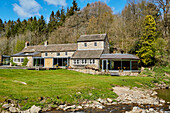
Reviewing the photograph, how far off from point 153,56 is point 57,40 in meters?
36.8

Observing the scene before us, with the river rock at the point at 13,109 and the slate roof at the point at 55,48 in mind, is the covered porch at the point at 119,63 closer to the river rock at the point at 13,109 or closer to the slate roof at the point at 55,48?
the slate roof at the point at 55,48

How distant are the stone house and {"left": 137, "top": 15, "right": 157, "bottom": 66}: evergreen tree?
3.06m

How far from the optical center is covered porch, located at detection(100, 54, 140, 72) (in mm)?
30573

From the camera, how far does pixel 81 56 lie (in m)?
35.2

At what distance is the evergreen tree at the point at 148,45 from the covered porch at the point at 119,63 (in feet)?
7.62

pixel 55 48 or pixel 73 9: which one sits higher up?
pixel 73 9

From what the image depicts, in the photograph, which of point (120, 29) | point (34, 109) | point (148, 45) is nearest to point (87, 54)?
point (148, 45)

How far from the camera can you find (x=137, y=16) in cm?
4538

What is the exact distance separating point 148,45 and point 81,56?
1588cm

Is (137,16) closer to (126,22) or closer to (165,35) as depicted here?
(126,22)

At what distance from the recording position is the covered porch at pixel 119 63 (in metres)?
30.6

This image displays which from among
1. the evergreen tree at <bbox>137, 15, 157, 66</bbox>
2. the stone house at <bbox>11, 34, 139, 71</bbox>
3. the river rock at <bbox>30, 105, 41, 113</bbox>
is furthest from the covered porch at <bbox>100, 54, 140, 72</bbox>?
the river rock at <bbox>30, 105, 41, 113</bbox>

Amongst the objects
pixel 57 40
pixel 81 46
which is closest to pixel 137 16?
pixel 81 46

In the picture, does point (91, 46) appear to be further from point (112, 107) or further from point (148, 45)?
point (112, 107)
